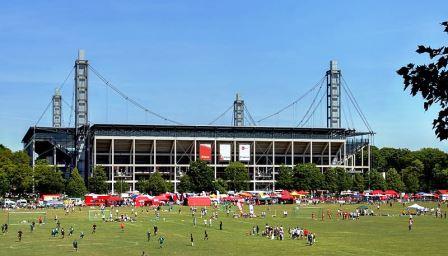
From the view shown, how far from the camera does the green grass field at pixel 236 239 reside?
2012 inches

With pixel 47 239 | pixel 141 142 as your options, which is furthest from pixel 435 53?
pixel 141 142

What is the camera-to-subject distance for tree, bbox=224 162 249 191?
162 m

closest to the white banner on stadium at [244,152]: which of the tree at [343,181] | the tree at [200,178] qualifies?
the tree at [343,181]

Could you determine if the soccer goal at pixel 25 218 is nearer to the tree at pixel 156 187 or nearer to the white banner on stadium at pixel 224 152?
the tree at pixel 156 187

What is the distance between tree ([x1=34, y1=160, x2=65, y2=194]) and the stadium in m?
26.8

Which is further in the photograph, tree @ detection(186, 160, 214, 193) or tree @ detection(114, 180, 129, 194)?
tree @ detection(114, 180, 129, 194)

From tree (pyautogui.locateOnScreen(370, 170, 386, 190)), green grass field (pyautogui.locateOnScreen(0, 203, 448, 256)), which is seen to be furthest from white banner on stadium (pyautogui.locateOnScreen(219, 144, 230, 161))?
green grass field (pyautogui.locateOnScreen(0, 203, 448, 256))

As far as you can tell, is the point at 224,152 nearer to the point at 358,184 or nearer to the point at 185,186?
the point at 185,186

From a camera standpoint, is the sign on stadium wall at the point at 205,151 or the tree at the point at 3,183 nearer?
the tree at the point at 3,183

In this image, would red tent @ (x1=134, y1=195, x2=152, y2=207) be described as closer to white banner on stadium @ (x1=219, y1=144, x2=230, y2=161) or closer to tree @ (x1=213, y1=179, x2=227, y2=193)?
tree @ (x1=213, y1=179, x2=227, y2=193)

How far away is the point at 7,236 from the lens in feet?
212

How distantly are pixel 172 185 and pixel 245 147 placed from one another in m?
23.2

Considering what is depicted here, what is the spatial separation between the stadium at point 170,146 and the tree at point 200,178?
2165 cm

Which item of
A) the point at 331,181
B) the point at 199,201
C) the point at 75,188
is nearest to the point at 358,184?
the point at 331,181
